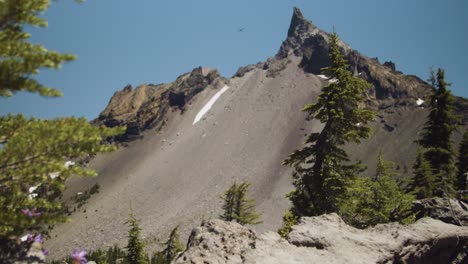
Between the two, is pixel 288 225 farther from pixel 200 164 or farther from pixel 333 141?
pixel 200 164

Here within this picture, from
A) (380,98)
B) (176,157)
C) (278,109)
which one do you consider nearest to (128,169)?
(176,157)

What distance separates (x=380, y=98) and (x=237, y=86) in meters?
60.7

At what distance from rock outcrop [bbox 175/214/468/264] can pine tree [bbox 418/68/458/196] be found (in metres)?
20.1

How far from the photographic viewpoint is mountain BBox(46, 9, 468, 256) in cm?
9331

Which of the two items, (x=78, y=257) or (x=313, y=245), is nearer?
(x=78, y=257)

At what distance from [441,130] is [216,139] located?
322 feet

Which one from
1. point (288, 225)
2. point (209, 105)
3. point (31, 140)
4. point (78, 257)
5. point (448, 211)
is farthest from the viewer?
point (209, 105)

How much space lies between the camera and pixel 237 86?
6422 inches

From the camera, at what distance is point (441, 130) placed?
3119cm

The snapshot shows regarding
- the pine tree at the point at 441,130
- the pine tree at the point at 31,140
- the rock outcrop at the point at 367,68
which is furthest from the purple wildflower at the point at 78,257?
the rock outcrop at the point at 367,68

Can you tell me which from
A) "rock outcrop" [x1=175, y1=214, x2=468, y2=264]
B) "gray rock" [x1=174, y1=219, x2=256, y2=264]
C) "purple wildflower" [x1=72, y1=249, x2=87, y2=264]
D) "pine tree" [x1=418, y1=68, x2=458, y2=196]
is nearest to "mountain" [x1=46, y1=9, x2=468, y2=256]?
"pine tree" [x1=418, y1=68, x2=458, y2=196]

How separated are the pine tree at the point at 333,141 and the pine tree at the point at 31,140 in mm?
14931

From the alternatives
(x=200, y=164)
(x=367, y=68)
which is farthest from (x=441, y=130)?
(x=367, y=68)

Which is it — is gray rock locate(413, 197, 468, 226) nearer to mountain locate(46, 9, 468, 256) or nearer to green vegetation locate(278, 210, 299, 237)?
green vegetation locate(278, 210, 299, 237)
